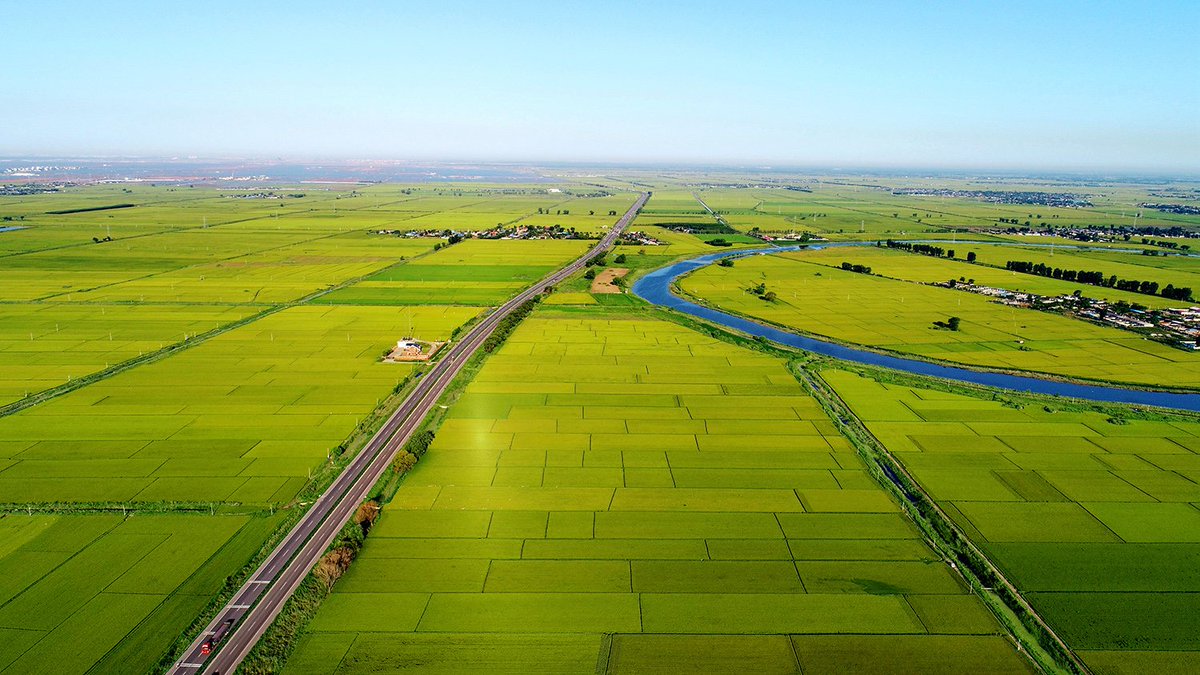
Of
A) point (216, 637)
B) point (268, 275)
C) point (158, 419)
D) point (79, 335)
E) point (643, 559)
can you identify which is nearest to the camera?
point (216, 637)

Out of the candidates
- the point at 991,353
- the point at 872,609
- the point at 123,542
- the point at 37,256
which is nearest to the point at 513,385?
the point at 123,542

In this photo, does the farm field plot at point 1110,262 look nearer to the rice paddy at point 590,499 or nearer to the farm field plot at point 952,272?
the farm field plot at point 952,272

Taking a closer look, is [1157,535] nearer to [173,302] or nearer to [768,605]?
[768,605]

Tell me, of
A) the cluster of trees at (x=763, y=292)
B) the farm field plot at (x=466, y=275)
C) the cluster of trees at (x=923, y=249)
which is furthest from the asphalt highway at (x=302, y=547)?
the cluster of trees at (x=923, y=249)

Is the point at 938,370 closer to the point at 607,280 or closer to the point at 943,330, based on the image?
the point at 943,330

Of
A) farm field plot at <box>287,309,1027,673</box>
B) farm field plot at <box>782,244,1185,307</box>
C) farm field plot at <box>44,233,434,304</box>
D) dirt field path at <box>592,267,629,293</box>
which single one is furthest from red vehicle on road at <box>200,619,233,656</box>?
farm field plot at <box>782,244,1185,307</box>

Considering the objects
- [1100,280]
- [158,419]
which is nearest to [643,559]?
[158,419]
